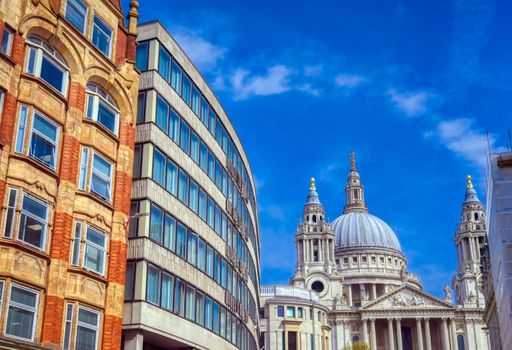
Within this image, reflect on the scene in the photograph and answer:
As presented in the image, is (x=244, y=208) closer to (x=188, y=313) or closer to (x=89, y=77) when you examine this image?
(x=188, y=313)

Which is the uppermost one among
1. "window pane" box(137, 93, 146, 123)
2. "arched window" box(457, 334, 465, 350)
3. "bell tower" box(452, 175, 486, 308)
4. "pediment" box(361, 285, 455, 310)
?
"bell tower" box(452, 175, 486, 308)

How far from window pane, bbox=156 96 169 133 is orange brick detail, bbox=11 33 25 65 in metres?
9.57

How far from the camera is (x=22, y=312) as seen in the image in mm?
21047

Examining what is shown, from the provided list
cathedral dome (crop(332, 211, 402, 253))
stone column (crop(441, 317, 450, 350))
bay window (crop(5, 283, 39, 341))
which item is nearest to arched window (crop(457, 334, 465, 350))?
stone column (crop(441, 317, 450, 350))

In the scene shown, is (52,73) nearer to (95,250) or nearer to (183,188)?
(95,250)

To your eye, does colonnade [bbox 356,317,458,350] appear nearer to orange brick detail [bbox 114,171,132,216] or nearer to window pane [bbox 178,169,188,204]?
window pane [bbox 178,169,188,204]

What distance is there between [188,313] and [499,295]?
32117mm

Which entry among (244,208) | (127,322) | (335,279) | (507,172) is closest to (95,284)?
(127,322)

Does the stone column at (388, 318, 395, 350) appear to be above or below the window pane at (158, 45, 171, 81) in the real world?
above

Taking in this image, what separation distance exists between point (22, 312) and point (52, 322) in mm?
1237

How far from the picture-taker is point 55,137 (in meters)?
23.7

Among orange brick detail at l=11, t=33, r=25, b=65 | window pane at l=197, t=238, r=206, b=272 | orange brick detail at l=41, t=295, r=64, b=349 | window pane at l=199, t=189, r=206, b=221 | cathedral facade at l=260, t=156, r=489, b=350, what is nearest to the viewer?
orange brick detail at l=41, t=295, r=64, b=349

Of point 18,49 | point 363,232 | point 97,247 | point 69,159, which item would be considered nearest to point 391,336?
point 363,232

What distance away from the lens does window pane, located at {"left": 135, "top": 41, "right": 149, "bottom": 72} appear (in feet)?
106
